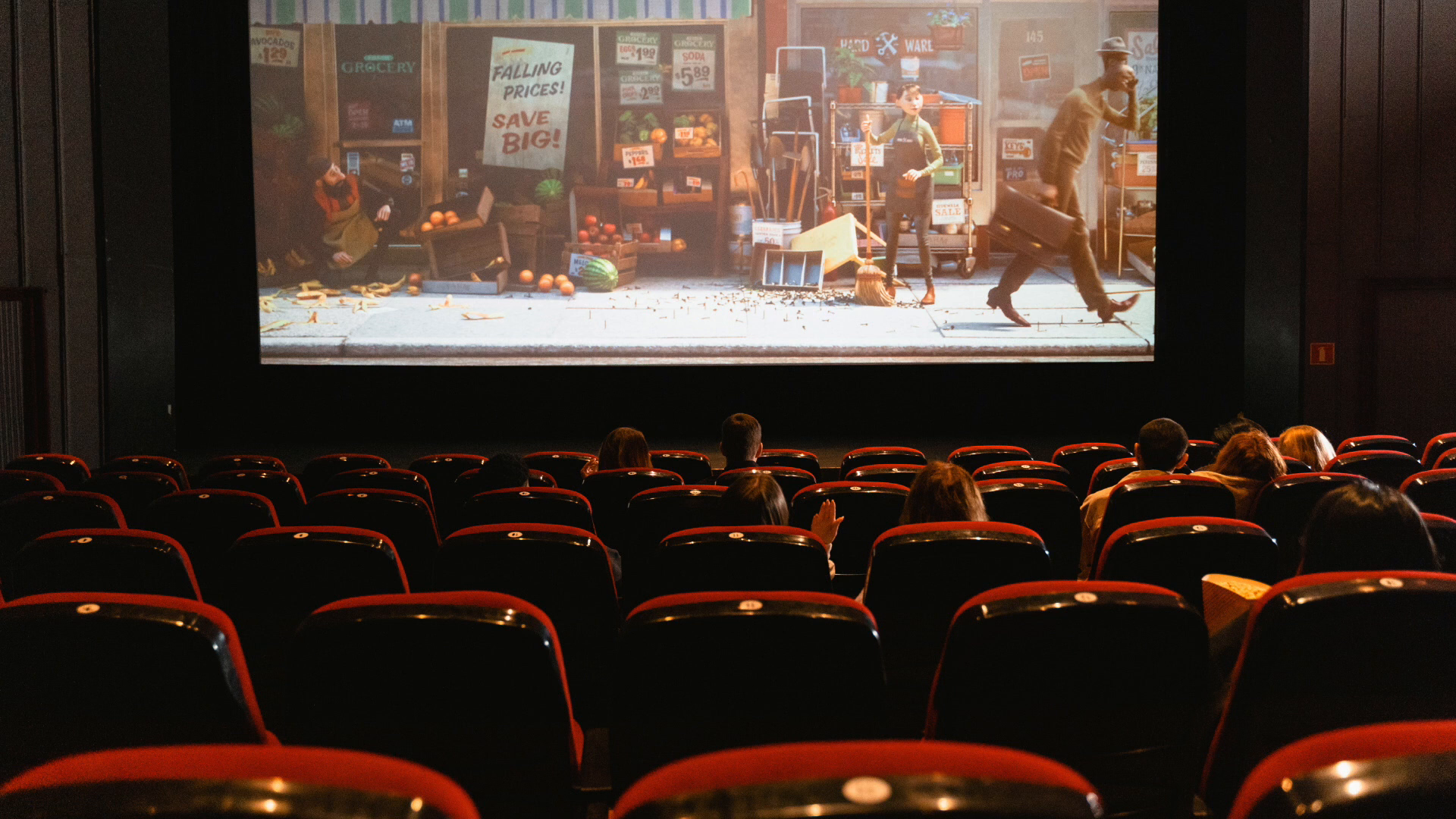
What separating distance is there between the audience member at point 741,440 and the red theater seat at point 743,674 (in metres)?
2.99

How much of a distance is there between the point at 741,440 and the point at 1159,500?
6.05ft

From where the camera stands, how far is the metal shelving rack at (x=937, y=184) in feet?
28.2

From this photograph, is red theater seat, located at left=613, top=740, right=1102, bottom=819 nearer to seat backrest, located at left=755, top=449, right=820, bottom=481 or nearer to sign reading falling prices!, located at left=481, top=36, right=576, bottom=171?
seat backrest, located at left=755, top=449, right=820, bottom=481

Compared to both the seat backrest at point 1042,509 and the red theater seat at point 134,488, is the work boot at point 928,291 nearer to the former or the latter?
the seat backrest at point 1042,509

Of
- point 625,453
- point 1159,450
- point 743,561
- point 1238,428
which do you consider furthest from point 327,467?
point 1238,428

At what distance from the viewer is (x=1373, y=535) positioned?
6.21ft

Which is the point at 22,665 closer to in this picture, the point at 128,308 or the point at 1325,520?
the point at 1325,520

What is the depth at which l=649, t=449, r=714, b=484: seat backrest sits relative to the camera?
5.36 metres

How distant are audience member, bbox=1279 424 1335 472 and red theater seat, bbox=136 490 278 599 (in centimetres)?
410

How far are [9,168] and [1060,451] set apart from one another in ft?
25.0

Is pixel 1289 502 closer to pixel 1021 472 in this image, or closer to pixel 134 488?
pixel 1021 472

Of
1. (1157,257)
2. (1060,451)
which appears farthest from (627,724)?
(1157,257)

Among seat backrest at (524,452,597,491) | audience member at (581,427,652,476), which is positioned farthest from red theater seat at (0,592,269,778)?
seat backrest at (524,452,597,491)

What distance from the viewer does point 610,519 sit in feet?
13.6
